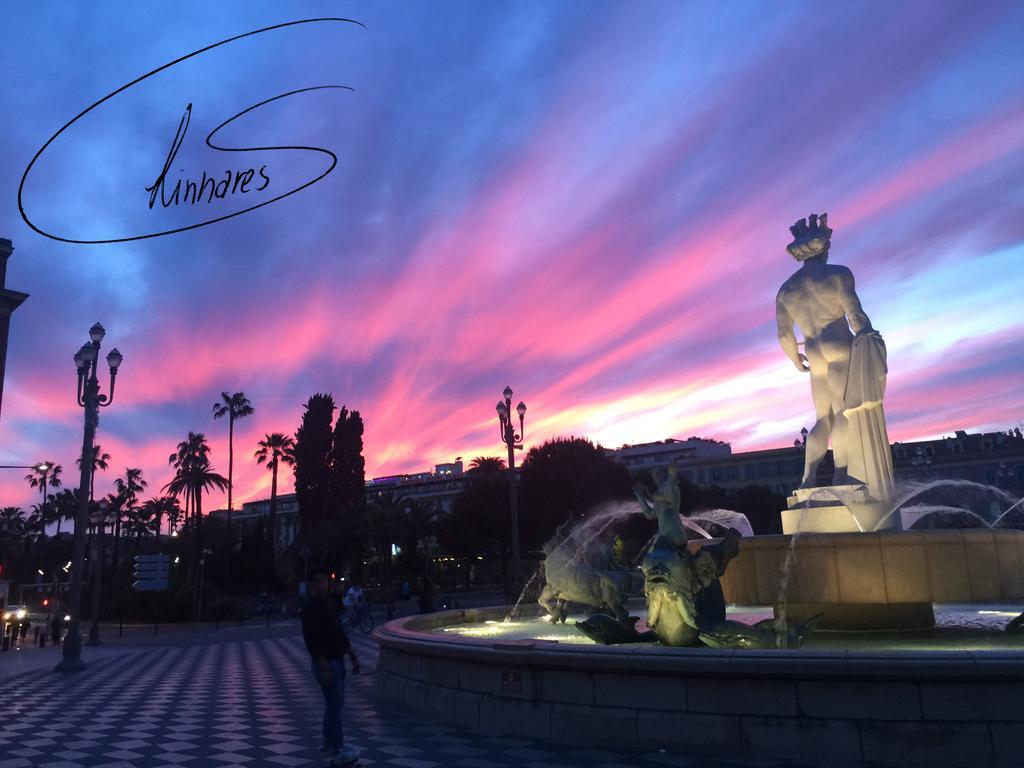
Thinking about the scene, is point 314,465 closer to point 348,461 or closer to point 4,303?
point 348,461

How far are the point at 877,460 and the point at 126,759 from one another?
379 inches

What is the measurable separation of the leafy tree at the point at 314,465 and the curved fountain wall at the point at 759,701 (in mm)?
61372

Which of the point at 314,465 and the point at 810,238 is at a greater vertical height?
the point at 314,465

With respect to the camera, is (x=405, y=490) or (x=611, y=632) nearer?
(x=611, y=632)

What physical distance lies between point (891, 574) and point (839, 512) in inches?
84.1

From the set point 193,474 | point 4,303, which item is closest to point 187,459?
point 193,474

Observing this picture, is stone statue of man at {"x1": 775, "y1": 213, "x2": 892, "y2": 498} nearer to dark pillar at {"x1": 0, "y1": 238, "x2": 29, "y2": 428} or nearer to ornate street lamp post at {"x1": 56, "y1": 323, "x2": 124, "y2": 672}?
ornate street lamp post at {"x1": 56, "y1": 323, "x2": 124, "y2": 672}

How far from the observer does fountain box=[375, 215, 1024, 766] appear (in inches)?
209

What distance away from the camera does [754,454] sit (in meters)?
83.9

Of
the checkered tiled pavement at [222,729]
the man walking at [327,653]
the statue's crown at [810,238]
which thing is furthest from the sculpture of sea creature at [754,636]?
the statue's crown at [810,238]

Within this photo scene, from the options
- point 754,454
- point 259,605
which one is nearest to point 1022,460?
point 754,454

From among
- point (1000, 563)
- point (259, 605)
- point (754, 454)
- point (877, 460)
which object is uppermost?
point (754, 454)

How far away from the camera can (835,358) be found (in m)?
10.5

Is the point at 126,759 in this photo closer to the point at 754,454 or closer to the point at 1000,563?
the point at 1000,563
